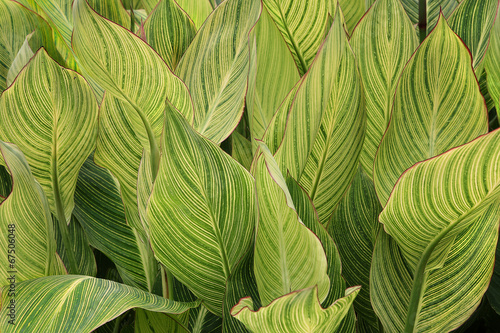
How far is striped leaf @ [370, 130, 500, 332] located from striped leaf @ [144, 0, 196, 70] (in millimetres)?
438

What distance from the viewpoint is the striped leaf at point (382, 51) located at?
0.70 metres

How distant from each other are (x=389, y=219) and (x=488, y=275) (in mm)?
144

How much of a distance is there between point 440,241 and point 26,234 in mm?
511

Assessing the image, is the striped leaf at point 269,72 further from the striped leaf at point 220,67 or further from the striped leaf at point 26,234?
the striped leaf at point 26,234

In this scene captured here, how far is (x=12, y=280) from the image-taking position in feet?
2.00

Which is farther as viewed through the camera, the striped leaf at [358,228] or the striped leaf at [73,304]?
the striped leaf at [358,228]

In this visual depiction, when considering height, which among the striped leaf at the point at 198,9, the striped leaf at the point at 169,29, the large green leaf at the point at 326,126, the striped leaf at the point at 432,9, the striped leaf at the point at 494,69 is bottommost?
the large green leaf at the point at 326,126

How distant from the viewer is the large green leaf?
558 millimetres

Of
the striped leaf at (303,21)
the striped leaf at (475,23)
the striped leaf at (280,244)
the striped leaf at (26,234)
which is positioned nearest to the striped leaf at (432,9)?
the striped leaf at (475,23)

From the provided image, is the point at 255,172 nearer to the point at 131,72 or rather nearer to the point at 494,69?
the point at 131,72

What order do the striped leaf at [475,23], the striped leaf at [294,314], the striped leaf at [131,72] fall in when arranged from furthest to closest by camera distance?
the striped leaf at [475,23] < the striped leaf at [131,72] < the striped leaf at [294,314]

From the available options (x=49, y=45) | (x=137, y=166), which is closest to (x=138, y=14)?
(x=49, y=45)

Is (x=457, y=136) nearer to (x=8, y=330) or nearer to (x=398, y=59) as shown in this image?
(x=398, y=59)

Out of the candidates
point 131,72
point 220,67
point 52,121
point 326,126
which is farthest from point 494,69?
point 52,121
